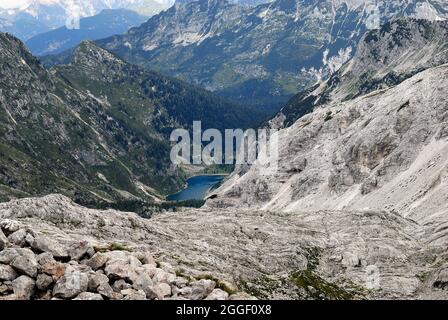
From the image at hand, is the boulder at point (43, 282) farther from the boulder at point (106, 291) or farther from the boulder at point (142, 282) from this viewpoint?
the boulder at point (142, 282)

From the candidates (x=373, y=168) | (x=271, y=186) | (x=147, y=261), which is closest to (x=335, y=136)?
(x=271, y=186)

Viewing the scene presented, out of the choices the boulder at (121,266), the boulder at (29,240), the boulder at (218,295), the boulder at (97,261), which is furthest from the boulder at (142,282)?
the boulder at (29,240)

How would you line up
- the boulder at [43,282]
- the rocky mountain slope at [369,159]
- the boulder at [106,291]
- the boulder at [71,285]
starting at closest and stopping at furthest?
the boulder at [71,285] < the boulder at [106,291] < the boulder at [43,282] < the rocky mountain slope at [369,159]

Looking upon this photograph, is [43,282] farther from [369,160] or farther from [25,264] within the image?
[369,160]

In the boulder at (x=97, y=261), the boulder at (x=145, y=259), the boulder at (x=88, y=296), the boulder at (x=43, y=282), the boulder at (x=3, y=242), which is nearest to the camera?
the boulder at (x=88, y=296)

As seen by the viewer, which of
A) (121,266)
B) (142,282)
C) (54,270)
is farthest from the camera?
(121,266)

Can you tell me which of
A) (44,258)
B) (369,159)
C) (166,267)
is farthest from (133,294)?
(369,159)
